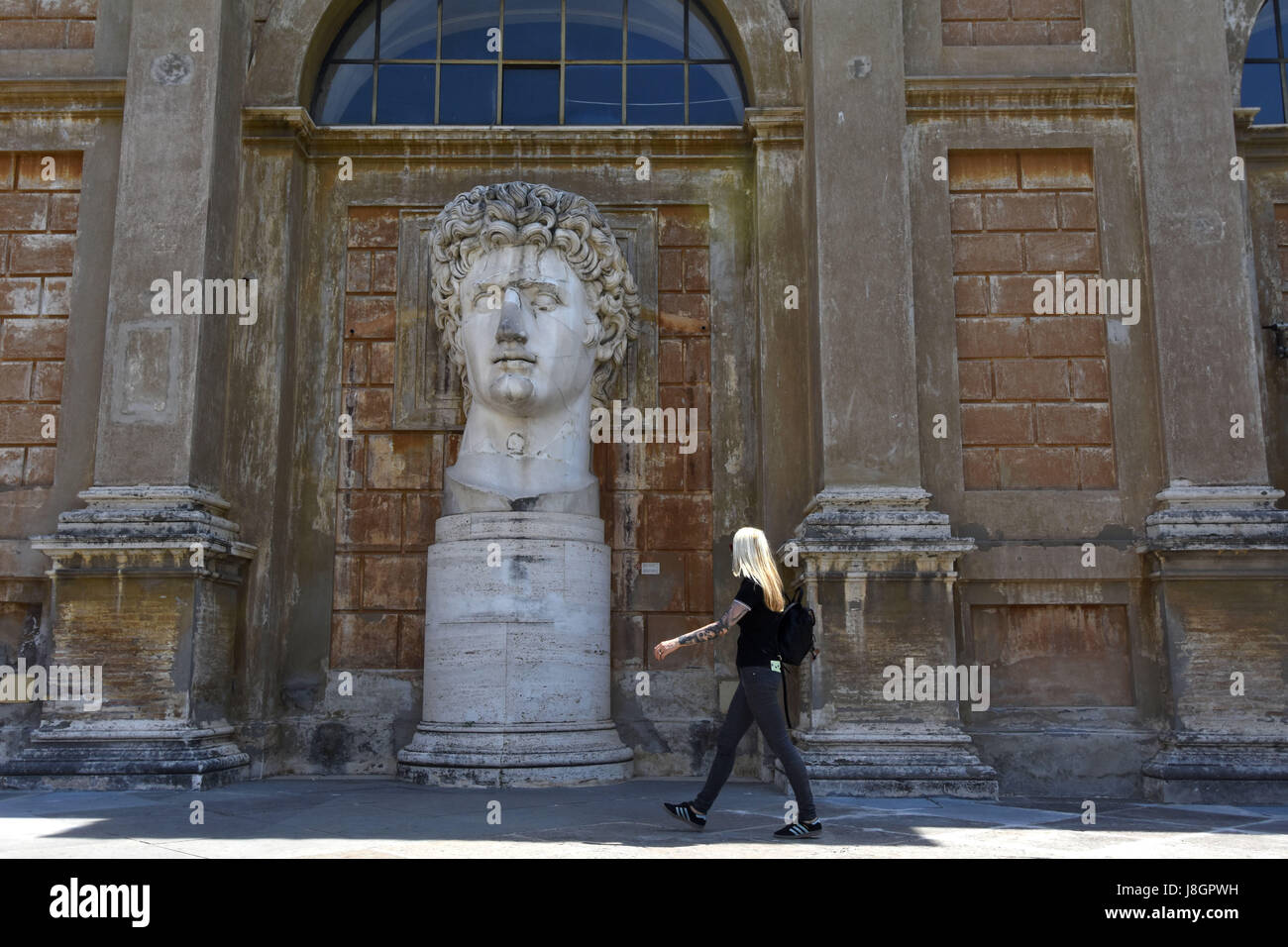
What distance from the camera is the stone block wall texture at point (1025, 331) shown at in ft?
32.2

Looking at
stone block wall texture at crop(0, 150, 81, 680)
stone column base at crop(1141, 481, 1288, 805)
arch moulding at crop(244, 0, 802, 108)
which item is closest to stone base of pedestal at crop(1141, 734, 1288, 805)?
stone column base at crop(1141, 481, 1288, 805)

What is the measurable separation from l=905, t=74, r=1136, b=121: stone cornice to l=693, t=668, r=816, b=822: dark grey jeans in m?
6.09

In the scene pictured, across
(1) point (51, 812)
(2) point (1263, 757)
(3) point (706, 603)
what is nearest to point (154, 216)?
(1) point (51, 812)

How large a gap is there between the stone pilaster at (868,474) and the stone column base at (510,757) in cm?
148

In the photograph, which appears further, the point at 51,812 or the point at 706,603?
the point at 706,603

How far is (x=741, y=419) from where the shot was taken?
10.8 m

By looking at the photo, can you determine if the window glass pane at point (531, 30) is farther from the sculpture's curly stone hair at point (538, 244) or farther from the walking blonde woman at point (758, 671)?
the walking blonde woman at point (758, 671)

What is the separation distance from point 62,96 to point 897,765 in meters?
9.28

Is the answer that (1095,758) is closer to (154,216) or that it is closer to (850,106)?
(850,106)

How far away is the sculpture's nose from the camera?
9461 mm

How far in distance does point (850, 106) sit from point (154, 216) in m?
6.07

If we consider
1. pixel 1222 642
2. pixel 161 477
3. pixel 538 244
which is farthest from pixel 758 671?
pixel 161 477

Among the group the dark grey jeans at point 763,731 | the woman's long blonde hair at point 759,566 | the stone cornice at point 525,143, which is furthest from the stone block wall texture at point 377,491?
the woman's long blonde hair at point 759,566

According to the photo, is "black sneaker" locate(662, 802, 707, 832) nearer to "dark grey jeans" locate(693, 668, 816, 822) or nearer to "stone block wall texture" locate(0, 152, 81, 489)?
"dark grey jeans" locate(693, 668, 816, 822)
